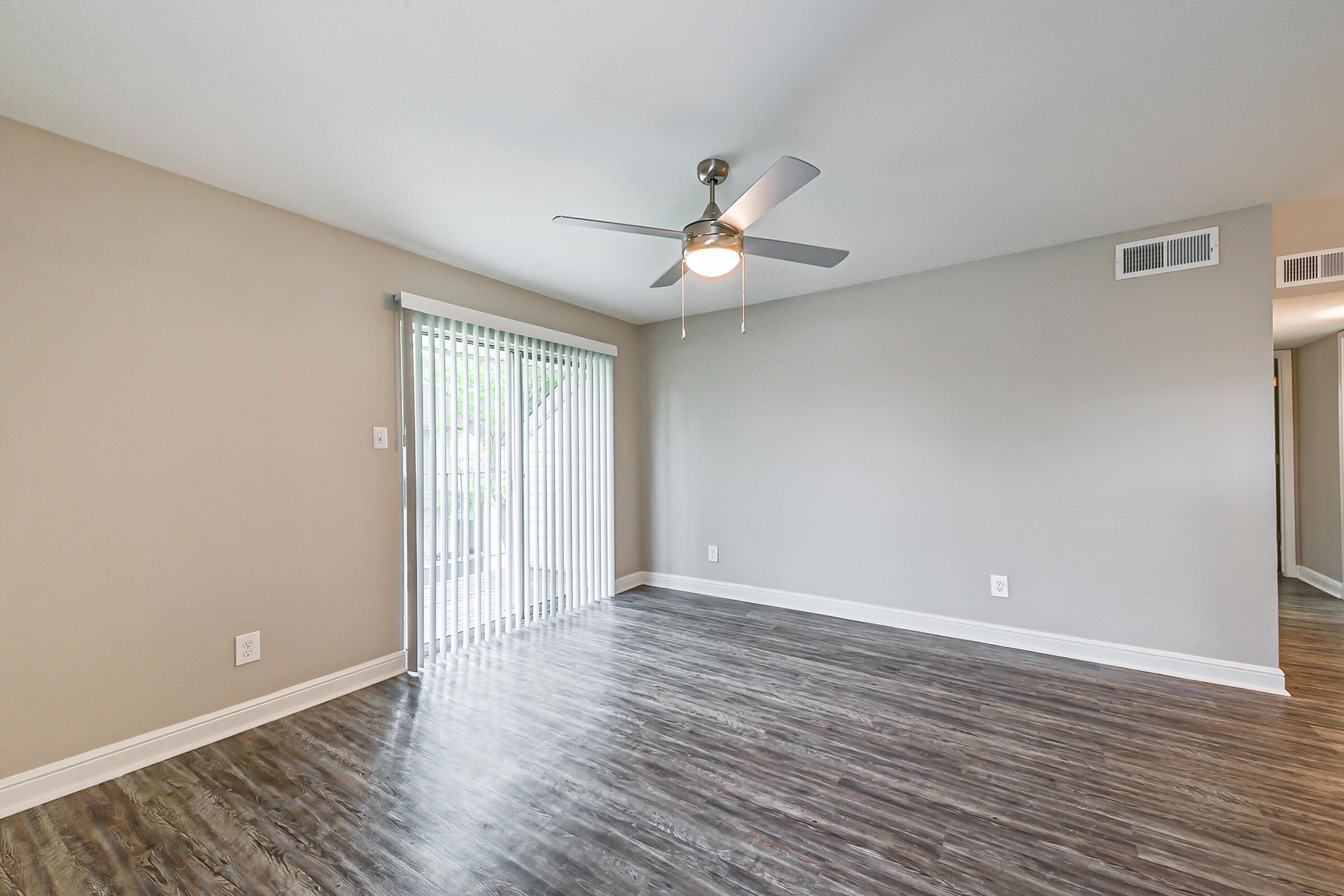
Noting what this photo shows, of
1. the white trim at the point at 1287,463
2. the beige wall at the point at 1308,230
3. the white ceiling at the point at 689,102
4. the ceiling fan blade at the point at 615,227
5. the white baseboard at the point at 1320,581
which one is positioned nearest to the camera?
the white ceiling at the point at 689,102

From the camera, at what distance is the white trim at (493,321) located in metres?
3.12

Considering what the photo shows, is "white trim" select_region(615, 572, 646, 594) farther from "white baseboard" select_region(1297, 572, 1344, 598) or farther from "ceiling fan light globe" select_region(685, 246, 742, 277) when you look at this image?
"white baseboard" select_region(1297, 572, 1344, 598)

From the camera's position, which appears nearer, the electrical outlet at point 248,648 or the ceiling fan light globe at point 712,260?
the ceiling fan light globe at point 712,260

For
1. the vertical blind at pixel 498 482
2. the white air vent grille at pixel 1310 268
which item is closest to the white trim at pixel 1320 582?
the white air vent grille at pixel 1310 268

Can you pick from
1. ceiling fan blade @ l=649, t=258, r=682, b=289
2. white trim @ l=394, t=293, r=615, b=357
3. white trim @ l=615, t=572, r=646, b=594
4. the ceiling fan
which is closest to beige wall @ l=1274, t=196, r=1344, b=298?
the ceiling fan

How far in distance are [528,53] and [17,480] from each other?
240 cm

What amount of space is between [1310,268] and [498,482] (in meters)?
5.42

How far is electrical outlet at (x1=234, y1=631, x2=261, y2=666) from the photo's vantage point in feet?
7.95

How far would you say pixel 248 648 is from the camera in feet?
8.05

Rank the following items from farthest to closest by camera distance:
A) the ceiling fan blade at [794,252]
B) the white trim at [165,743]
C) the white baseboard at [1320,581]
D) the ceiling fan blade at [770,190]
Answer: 1. the white baseboard at [1320,581]
2. the ceiling fan blade at [794,252]
3. the white trim at [165,743]
4. the ceiling fan blade at [770,190]

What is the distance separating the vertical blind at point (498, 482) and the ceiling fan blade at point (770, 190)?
210 cm

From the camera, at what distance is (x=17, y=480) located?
1910 millimetres

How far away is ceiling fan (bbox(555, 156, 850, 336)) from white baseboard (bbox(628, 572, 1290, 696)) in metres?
2.64

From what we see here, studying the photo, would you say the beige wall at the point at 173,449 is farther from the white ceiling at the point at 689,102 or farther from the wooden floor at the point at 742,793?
the wooden floor at the point at 742,793
